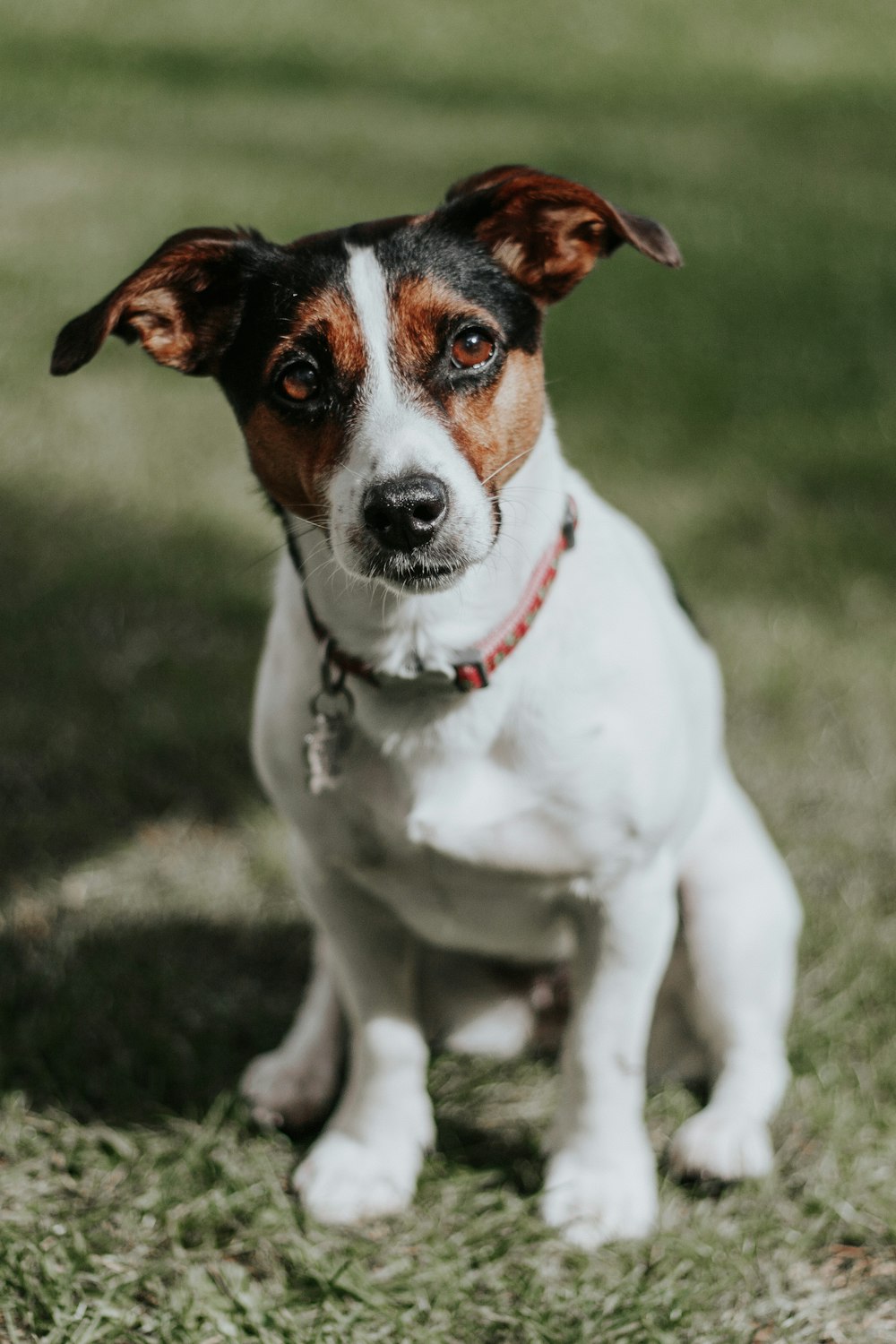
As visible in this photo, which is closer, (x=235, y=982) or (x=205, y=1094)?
(x=205, y=1094)

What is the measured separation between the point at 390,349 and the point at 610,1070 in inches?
56.9

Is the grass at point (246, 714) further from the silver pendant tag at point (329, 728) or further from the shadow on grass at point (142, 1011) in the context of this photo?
the silver pendant tag at point (329, 728)

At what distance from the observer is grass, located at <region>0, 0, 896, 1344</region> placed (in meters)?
2.65

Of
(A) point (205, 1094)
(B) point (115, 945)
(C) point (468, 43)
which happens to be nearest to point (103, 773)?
(B) point (115, 945)

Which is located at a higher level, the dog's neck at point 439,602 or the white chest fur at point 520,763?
the dog's neck at point 439,602

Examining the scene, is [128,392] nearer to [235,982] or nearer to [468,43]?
[235,982]

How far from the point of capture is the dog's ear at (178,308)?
2357 mm

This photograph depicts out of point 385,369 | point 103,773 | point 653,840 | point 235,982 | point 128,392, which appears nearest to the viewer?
point 385,369

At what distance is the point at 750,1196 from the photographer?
2854 millimetres

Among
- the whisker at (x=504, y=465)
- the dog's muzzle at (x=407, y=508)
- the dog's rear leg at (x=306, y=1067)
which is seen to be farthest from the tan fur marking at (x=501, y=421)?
the dog's rear leg at (x=306, y=1067)

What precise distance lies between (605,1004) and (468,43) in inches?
515

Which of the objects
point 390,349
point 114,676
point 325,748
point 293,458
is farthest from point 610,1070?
point 114,676

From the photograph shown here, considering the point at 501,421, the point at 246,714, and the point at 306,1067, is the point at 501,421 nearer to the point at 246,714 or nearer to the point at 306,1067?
the point at 306,1067

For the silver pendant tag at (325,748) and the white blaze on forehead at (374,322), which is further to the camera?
the silver pendant tag at (325,748)
